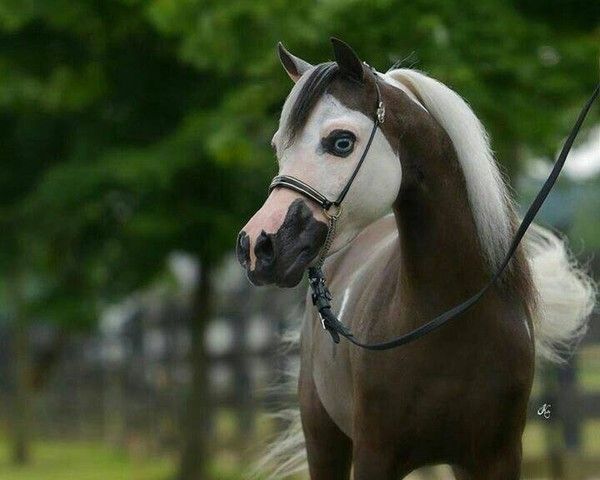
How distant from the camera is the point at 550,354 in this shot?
5273 millimetres

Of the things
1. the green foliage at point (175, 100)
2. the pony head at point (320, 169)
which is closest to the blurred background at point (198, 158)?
the green foliage at point (175, 100)

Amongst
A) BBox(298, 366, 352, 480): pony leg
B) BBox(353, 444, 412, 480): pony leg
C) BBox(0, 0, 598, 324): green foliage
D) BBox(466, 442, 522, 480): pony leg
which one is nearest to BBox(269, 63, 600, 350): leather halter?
BBox(353, 444, 412, 480): pony leg

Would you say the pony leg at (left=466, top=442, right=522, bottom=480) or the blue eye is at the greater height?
the blue eye

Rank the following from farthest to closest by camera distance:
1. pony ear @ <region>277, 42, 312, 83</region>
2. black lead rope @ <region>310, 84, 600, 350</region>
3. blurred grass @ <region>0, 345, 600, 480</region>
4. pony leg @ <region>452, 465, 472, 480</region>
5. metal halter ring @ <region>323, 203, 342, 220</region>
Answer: blurred grass @ <region>0, 345, 600, 480</region>
pony leg @ <region>452, 465, 472, 480</region>
pony ear @ <region>277, 42, 312, 83</region>
black lead rope @ <region>310, 84, 600, 350</region>
metal halter ring @ <region>323, 203, 342, 220</region>

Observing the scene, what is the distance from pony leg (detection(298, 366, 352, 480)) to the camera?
5164mm

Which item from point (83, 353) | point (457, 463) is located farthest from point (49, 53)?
point (83, 353)

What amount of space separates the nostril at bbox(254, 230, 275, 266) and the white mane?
694mm

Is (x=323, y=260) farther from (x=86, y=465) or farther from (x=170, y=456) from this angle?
(x=86, y=465)

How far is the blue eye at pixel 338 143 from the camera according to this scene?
12.6ft

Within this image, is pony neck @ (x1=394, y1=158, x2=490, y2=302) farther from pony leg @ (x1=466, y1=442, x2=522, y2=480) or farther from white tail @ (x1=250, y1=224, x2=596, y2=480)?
white tail @ (x1=250, y1=224, x2=596, y2=480)

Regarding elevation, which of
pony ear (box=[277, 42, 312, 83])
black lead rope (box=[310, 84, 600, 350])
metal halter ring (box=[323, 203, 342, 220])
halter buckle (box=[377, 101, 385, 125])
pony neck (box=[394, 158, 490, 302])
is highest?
pony ear (box=[277, 42, 312, 83])

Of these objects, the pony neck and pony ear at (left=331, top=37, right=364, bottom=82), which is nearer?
pony ear at (left=331, top=37, right=364, bottom=82)

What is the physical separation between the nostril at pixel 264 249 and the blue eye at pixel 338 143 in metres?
0.31

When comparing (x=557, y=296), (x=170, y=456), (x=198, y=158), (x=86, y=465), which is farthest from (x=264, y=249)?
(x=86, y=465)
